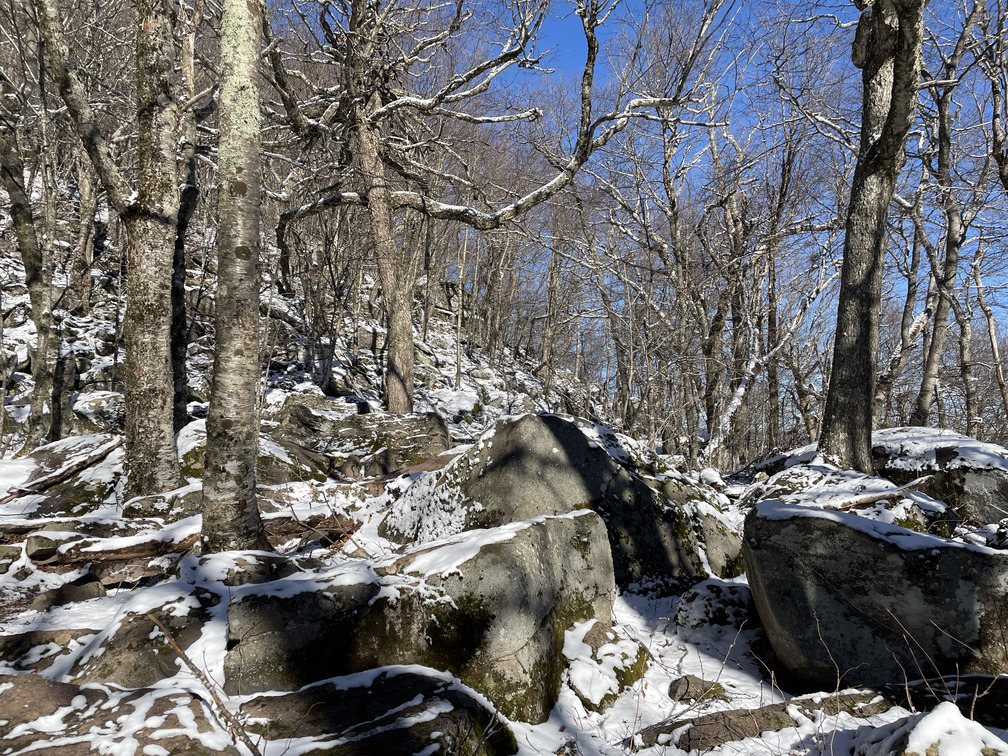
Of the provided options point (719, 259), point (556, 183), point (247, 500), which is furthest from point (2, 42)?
point (719, 259)

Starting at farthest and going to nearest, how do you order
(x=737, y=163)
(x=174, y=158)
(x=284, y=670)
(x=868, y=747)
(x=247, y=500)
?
(x=737, y=163)
(x=174, y=158)
(x=247, y=500)
(x=284, y=670)
(x=868, y=747)

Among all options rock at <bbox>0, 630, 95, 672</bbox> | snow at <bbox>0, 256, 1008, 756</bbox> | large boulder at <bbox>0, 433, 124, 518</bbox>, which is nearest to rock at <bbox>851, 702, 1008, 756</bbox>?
snow at <bbox>0, 256, 1008, 756</bbox>

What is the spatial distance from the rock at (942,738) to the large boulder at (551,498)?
292 centimetres

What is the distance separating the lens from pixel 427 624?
10.2 feet

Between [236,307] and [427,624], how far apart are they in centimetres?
252

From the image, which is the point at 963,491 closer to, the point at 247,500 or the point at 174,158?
the point at 247,500

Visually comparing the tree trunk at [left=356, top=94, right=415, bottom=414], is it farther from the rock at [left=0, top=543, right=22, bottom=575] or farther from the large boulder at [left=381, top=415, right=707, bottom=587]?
the rock at [left=0, top=543, right=22, bottom=575]

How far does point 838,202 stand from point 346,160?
34.3 feet

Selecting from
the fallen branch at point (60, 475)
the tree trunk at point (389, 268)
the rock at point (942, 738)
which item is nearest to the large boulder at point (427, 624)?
the rock at point (942, 738)

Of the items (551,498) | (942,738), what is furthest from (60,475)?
(942,738)

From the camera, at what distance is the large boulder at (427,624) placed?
2.87 metres

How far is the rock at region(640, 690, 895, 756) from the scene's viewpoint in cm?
284

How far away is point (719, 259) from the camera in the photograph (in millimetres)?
9297

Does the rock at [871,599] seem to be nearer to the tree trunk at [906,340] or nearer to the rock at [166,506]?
the rock at [166,506]
